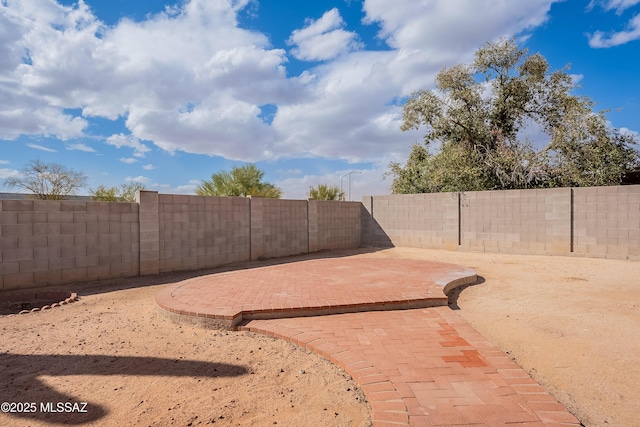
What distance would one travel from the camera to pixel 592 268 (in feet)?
27.4

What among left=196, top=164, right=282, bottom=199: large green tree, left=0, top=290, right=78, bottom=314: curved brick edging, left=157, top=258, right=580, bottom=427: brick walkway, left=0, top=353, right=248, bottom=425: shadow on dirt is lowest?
left=0, top=290, right=78, bottom=314: curved brick edging

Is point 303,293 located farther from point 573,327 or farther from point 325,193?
point 325,193

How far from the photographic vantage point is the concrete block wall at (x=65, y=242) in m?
6.14

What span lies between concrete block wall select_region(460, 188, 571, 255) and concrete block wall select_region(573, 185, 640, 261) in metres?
0.29

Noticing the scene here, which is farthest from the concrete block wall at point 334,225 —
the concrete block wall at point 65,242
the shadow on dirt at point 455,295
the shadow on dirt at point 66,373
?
the shadow on dirt at point 66,373

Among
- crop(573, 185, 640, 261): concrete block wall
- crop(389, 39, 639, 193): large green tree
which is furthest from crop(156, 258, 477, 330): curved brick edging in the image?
crop(389, 39, 639, 193): large green tree

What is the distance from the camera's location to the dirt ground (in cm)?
249

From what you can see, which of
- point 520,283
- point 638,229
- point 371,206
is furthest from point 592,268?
point 371,206

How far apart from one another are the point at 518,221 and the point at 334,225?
20.5 ft

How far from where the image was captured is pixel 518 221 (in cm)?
1100

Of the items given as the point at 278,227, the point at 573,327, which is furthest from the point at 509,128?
the point at 573,327

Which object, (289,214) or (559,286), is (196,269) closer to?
(289,214)

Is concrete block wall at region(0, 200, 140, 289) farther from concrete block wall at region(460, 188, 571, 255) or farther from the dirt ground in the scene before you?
concrete block wall at region(460, 188, 571, 255)

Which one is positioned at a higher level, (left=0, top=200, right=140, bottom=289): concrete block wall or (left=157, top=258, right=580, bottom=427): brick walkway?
(left=0, top=200, right=140, bottom=289): concrete block wall
